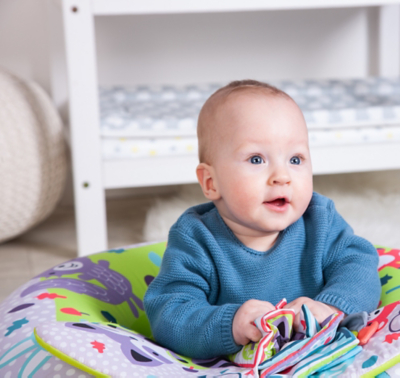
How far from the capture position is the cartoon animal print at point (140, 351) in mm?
705

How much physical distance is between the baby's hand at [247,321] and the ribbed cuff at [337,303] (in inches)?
3.3

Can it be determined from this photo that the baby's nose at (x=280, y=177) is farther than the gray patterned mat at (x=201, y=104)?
No

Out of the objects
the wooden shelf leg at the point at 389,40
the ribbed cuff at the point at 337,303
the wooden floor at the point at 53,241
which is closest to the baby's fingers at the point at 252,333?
the ribbed cuff at the point at 337,303

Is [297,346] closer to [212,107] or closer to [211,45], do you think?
[212,107]

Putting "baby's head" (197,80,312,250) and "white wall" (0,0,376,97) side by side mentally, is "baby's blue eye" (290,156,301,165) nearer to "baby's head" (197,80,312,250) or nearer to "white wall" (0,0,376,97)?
"baby's head" (197,80,312,250)

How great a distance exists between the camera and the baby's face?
0.80m

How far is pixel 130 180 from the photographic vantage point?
157cm

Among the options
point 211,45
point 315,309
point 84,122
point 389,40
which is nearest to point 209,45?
point 211,45

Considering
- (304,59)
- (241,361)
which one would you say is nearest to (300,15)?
(304,59)

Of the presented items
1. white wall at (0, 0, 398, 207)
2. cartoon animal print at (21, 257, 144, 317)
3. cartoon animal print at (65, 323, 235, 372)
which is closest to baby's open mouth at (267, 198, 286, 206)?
cartoon animal print at (65, 323, 235, 372)

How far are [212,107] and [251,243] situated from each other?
0.69 ft

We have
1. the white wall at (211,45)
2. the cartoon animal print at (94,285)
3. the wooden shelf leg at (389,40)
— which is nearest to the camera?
the cartoon animal print at (94,285)

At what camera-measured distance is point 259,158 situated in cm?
81

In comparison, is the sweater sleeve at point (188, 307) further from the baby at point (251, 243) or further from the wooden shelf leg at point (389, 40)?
the wooden shelf leg at point (389, 40)
